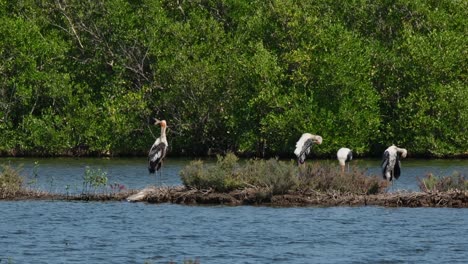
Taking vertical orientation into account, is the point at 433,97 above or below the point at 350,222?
above

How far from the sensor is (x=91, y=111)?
6506 centimetres

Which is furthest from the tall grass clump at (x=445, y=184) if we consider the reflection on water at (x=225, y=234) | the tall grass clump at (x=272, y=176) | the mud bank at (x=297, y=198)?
the tall grass clump at (x=272, y=176)

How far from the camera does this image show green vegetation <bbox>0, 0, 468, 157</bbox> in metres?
62.1

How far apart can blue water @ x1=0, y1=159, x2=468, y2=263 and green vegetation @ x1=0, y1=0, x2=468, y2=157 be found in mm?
26377

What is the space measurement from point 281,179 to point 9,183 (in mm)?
7542

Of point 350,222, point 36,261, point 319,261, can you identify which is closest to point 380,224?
point 350,222

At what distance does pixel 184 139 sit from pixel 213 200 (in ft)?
95.6

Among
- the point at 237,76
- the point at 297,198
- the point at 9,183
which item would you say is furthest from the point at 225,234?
the point at 237,76

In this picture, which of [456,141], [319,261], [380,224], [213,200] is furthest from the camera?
[456,141]

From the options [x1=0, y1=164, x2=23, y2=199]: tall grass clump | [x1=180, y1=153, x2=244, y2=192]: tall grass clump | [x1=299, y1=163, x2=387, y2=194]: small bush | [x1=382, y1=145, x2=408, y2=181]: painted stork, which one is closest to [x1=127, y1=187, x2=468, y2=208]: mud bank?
[x1=180, y1=153, x2=244, y2=192]: tall grass clump

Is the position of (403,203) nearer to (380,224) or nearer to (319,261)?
(380,224)

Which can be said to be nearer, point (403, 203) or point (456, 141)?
point (403, 203)

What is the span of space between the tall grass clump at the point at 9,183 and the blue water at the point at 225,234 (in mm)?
340

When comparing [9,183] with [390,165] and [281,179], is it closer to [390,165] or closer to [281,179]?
[281,179]
